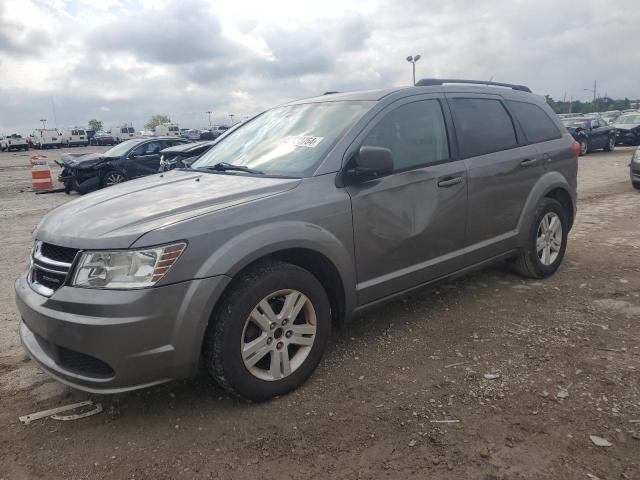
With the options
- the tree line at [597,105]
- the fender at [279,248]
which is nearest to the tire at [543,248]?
the fender at [279,248]

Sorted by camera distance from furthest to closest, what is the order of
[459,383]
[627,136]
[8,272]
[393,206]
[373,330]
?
[627,136]
[8,272]
[373,330]
[393,206]
[459,383]

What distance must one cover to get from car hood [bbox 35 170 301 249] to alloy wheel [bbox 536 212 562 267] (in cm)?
281

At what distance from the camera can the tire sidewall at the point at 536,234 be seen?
4684mm

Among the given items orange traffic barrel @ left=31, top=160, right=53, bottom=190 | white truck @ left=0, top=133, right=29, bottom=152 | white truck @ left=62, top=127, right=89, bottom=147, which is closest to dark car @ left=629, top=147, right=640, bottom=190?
orange traffic barrel @ left=31, top=160, right=53, bottom=190

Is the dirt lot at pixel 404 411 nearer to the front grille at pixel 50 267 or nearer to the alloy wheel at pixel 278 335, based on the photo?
the alloy wheel at pixel 278 335

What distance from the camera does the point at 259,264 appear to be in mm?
2885

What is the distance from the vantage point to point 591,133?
2066 centimetres

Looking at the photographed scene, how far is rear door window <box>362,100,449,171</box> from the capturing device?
11.6 ft

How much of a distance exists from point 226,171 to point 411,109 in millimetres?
1417

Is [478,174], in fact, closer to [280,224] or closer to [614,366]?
[614,366]

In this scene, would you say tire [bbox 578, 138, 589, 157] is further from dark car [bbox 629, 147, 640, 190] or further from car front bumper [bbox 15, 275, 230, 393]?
car front bumper [bbox 15, 275, 230, 393]

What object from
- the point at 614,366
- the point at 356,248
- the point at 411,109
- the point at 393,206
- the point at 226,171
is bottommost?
the point at 614,366

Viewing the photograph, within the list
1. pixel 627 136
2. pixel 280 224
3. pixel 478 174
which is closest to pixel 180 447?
pixel 280 224

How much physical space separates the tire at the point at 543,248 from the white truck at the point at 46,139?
193 feet
